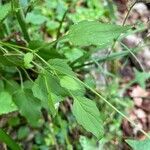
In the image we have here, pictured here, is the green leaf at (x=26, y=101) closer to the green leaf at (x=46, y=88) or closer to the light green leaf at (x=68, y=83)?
the green leaf at (x=46, y=88)

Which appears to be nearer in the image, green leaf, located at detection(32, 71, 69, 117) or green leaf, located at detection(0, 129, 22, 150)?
green leaf, located at detection(32, 71, 69, 117)

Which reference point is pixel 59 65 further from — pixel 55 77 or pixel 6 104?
pixel 6 104

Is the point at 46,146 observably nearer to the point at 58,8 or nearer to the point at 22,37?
the point at 22,37

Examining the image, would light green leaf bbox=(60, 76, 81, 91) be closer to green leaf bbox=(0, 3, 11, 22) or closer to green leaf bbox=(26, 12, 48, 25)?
green leaf bbox=(0, 3, 11, 22)

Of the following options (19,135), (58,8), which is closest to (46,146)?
(19,135)

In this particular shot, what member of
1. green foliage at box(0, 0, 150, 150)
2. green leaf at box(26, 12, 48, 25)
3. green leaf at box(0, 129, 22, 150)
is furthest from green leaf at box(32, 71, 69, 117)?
green leaf at box(26, 12, 48, 25)

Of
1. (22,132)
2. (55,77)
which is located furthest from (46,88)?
(22,132)
